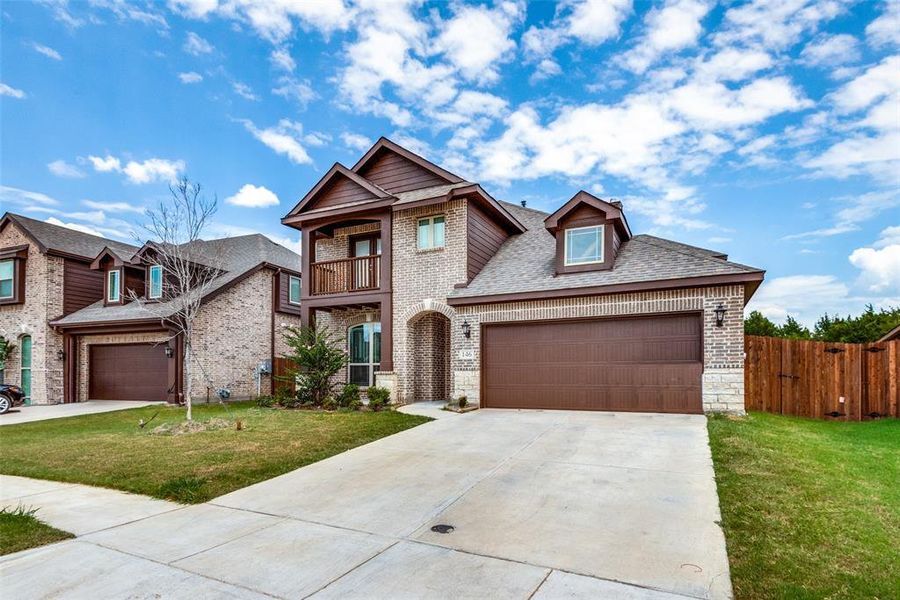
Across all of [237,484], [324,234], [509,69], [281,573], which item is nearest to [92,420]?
[324,234]

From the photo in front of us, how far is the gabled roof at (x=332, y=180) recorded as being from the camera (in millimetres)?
14580

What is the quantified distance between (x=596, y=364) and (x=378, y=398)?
5.53 meters

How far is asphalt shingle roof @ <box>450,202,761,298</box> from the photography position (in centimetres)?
1081

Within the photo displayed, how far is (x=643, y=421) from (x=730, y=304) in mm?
3069

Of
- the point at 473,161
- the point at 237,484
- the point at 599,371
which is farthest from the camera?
the point at 473,161

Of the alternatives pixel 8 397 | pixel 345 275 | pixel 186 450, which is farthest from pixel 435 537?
pixel 8 397

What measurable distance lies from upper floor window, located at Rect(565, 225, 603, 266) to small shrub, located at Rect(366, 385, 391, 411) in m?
5.85

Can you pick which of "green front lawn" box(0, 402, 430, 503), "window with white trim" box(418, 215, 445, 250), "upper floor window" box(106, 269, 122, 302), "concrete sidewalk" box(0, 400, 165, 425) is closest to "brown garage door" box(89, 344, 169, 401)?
"concrete sidewalk" box(0, 400, 165, 425)

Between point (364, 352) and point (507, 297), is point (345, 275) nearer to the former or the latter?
point (364, 352)

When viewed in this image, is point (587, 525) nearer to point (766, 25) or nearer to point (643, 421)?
point (643, 421)

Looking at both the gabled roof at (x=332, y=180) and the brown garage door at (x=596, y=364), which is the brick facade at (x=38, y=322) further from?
the brown garage door at (x=596, y=364)

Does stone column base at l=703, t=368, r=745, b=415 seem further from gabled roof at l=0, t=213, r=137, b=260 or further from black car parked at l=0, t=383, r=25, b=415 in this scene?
black car parked at l=0, t=383, r=25, b=415

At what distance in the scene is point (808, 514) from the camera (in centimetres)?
464

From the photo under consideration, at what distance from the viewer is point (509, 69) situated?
15.6m
